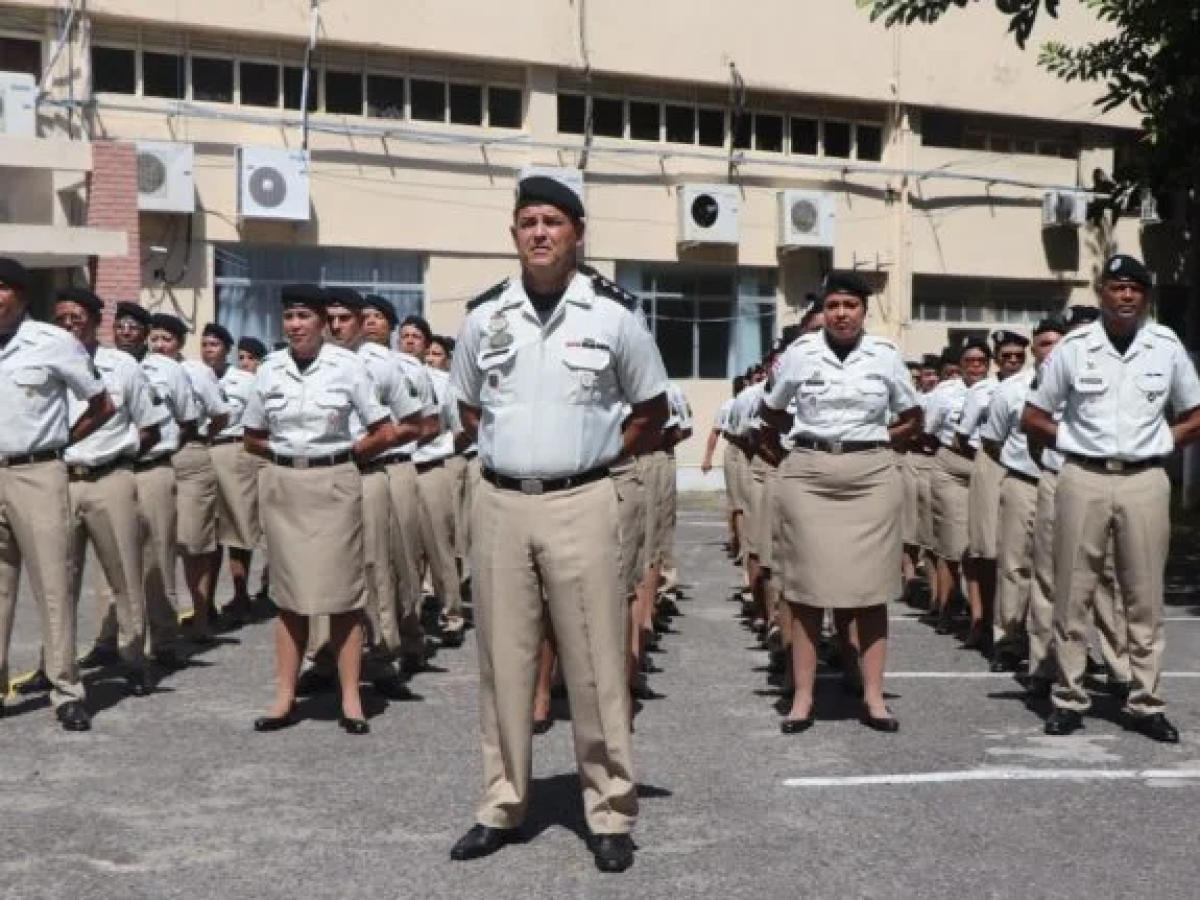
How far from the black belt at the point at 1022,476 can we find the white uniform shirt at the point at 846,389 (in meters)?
1.94

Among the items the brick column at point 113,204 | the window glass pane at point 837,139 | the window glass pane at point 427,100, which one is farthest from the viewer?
the window glass pane at point 837,139

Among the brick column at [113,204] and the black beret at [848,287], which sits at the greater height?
the brick column at [113,204]

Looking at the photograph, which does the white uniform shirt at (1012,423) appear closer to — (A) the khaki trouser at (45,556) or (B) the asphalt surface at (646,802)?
(B) the asphalt surface at (646,802)

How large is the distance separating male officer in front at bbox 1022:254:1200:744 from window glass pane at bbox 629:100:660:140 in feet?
55.5

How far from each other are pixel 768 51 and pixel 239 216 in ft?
29.4

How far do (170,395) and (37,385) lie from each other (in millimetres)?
2160

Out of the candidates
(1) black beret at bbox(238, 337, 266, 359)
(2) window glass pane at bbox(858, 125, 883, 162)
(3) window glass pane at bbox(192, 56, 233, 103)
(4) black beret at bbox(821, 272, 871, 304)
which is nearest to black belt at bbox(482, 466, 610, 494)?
(4) black beret at bbox(821, 272, 871, 304)

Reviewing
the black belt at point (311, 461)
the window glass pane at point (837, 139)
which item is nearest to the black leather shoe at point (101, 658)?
the black belt at point (311, 461)

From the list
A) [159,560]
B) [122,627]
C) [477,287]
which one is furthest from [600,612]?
[477,287]

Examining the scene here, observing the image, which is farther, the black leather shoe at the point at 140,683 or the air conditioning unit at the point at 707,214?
the air conditioning unit at the point at 707,214

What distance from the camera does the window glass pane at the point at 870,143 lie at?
2547cm

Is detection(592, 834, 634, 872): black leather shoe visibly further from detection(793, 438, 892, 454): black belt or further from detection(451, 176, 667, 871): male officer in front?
detection(793, 438, 892, 454): black belt

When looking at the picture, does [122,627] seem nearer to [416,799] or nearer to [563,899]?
[416,799]

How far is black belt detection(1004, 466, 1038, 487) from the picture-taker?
9.00 m
